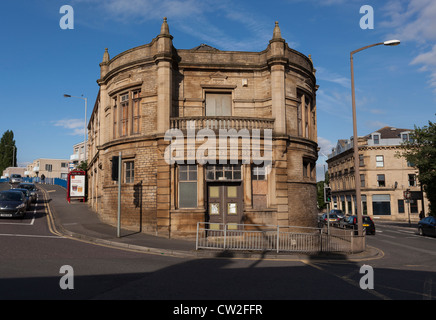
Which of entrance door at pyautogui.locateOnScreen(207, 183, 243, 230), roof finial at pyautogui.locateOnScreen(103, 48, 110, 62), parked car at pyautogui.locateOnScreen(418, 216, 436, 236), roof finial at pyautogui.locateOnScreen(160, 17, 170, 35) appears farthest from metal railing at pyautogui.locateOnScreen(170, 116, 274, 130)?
parked car at pyautogui.locateOnScreen(418, 216, 436, 236)

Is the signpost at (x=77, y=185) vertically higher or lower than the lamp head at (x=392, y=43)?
lower

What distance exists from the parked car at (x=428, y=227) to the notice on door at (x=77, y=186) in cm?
2728

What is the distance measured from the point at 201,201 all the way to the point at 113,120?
305 inches

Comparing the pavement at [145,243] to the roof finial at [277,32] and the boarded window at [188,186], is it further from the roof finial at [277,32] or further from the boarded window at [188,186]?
the roof finial at [277,32]

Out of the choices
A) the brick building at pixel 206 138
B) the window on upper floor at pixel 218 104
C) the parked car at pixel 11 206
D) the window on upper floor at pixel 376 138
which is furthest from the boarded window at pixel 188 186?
the window on upper floor at pixel 376 138

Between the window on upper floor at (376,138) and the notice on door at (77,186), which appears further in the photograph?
the window on upper floor at (376,138)

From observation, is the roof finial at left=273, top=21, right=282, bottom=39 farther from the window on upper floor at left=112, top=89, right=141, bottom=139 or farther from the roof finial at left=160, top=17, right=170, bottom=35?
the window on upper floor at left=112, top=89, right=141, bottom=139

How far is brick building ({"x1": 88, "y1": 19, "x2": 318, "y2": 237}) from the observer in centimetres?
1675

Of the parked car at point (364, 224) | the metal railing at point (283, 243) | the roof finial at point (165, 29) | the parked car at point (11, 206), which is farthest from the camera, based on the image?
the parked car at point (364, 224)

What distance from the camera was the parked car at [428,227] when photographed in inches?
951

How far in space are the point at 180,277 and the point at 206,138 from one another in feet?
30.5

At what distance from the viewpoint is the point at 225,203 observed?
17.1m

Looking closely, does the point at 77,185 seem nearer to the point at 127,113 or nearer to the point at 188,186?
the point at 127,113
